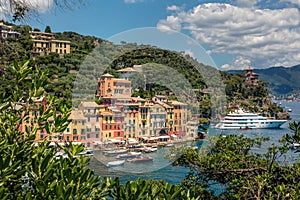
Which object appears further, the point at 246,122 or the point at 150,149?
the point at 246,122

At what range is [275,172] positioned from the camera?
2.77 metres

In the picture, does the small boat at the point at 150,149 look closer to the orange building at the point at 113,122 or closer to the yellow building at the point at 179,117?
the orange building at the point at 113,122

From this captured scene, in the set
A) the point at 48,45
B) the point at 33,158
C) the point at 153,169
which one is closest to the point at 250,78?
the point at 48,45

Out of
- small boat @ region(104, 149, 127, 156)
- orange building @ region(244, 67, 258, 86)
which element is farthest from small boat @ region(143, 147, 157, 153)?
orange building @ region(244, 67, 258, 86)

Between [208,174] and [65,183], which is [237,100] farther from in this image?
[65,183]

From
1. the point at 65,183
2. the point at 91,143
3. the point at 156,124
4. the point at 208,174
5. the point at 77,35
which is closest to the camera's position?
the point at 65,183

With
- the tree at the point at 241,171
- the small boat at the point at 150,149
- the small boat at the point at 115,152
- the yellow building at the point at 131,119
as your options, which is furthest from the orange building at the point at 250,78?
the tree at the point at 241,171

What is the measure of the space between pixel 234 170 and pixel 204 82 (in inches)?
96.7

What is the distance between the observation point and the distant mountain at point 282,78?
106438mm

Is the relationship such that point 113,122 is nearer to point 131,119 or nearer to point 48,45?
point 131,119

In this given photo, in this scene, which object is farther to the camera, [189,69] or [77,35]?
[77,35]

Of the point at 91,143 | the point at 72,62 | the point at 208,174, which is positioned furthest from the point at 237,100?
the point at 208,174

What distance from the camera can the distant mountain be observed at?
10644cm

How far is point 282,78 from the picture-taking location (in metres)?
119
